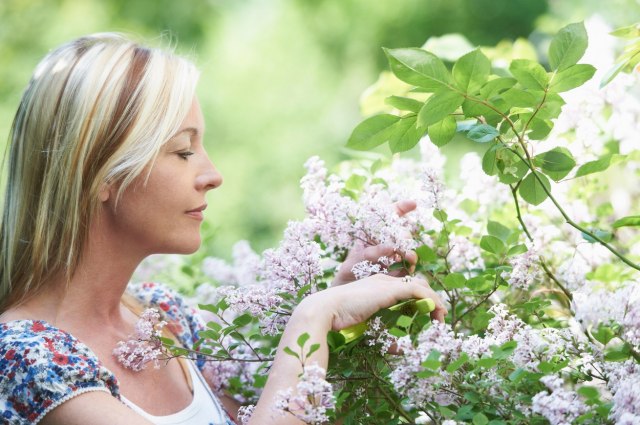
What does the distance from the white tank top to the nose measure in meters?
0.38

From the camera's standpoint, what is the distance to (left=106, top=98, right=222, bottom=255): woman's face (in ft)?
4.56

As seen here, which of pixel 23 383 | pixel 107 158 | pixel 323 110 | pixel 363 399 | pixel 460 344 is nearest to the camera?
pixel 460 344

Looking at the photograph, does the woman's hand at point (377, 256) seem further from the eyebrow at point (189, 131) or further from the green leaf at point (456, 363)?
the eyebrow at point (189, 131)

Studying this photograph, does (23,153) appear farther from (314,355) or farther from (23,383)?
(314,355)

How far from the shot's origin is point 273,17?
652cm

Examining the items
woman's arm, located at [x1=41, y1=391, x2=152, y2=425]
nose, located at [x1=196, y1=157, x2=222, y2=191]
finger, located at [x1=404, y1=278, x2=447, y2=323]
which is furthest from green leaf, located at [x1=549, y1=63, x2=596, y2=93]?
woman's arm, located at [x1=41, y1=391, x2=152, y2=425]

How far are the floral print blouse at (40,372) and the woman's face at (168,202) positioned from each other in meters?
0.22

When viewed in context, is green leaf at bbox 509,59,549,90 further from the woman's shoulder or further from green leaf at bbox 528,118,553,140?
the woman's shoulder

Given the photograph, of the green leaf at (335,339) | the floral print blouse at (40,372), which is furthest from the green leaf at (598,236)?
the floral print blouse at (40,372)

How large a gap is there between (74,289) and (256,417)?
1.62 ft

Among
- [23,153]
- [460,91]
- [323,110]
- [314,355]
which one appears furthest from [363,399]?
[323,110]

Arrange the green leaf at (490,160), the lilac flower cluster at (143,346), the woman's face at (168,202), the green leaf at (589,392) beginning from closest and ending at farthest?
1. the green leaf at (589,392)
2. the green leaf at (490,160)
3. the lilac flower cluster at (143,346)
4. the woman's face at (168,202)

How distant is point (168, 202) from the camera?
4.56 ft

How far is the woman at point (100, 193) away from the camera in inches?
54.9
